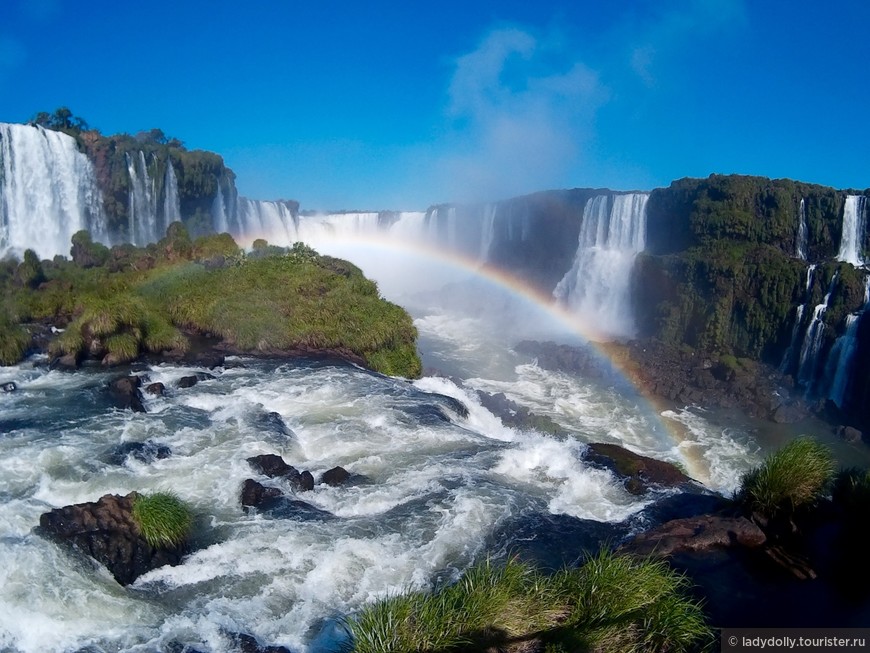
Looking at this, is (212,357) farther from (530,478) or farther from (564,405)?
(564,405)

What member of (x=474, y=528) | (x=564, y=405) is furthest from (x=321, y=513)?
(x=564, y=405)

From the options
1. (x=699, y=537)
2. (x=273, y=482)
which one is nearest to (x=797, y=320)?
(x=699, y=537)

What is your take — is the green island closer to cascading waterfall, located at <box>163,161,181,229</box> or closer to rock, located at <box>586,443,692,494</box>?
rock, located at <box>586,443,692,494</box>

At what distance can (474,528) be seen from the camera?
30.9ft

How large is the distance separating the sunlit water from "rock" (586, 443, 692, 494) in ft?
1.00

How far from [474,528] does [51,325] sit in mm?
17959

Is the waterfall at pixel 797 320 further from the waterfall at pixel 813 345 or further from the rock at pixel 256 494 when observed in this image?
the rock at pixel 256 494

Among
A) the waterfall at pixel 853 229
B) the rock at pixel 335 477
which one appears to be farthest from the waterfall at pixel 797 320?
the rock at pixel 335 477

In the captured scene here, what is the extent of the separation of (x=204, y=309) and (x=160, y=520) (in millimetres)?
13935

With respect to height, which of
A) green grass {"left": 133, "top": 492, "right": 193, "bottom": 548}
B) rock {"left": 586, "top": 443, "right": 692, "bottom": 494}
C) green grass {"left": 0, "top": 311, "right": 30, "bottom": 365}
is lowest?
rock {"left": 586, "top": 443, "right": 692, "bottom": 494}

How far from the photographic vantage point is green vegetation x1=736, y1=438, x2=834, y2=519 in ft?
29.8

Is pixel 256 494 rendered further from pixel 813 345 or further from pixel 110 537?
pixel 813 345

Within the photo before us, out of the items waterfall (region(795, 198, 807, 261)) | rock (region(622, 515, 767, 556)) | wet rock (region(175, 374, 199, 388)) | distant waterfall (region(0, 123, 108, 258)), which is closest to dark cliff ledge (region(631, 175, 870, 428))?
waterfall (region(795, 198, 807, 261))

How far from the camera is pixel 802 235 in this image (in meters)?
30.8
